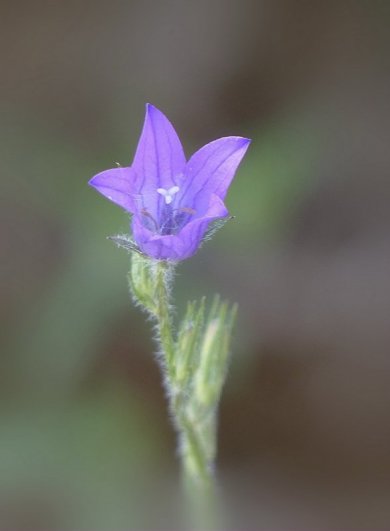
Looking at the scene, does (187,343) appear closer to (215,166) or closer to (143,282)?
(143,282)

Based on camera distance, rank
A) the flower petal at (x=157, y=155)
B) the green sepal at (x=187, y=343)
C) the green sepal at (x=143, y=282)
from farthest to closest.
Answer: the green sepal at (x=187, y=343) < the green sepal at (x=143, y=282) < the flower petal at (x=157, y=155)

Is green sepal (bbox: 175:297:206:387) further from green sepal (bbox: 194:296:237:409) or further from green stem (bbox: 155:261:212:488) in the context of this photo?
green sepal (bbox: 194:296:237:409)

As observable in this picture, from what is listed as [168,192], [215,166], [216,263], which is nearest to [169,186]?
[168,192]

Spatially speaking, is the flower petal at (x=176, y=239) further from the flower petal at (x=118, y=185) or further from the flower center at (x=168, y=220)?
the flower center at (x=168, y=220)

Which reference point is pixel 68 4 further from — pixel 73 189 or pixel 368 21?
pixel 368 21

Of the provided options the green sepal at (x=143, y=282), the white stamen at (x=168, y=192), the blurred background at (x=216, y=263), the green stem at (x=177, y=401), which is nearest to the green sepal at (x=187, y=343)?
the green stem at (x=177, y=401)

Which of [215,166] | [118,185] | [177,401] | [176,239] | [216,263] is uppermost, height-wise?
[216,263]
